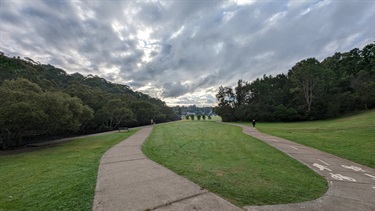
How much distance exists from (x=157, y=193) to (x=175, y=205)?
0.63 m

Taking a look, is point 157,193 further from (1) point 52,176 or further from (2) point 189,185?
(1) point 52,176

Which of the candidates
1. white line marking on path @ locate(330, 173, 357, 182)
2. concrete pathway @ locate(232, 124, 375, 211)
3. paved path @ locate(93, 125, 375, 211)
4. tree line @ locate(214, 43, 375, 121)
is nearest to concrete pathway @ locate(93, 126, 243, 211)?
paved path @ locate(93, 125, 375, 211)

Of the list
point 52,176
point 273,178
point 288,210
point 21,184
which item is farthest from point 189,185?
point 21,184

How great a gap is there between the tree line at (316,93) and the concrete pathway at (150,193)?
1628 inches

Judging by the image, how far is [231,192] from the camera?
Answer: 3656mm

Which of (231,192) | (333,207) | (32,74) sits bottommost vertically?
(333,207)

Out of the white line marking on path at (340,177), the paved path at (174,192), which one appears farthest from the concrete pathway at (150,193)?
the white line marking on path at (340,177)

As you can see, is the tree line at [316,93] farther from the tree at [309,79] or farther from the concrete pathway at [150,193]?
the concrete pathway at [150,193]

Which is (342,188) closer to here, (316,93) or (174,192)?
(174,192)

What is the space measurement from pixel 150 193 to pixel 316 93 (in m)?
47.7

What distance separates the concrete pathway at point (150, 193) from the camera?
310cm

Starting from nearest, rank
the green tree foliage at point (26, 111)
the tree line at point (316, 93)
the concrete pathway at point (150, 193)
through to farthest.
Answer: the concrete pathway at point (150, 193)
the green tree foliage at point (26, 111)
the tree line at point (316, 93)

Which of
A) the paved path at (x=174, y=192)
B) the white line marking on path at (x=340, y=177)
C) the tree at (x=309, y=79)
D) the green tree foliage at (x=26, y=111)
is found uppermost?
the tree at (x=309, y=79)

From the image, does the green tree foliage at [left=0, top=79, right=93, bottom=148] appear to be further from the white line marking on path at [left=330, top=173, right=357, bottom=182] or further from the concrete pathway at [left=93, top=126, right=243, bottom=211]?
the white line marking on path at [left=330, top=173, right=357, bottom=182]
